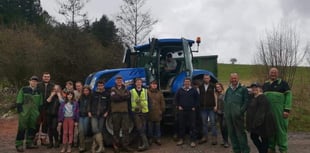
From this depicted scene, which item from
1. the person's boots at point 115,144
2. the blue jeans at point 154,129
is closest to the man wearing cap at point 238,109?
the blue jeans at point 154,129

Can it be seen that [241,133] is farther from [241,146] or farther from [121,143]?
[121,143]

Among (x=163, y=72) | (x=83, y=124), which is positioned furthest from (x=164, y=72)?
(x=83, y=124)

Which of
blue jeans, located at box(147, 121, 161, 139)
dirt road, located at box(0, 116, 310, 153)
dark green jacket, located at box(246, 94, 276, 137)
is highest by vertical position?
dark green jacket, located at box(246, 94, 276, 137)

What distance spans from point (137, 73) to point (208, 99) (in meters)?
2.22

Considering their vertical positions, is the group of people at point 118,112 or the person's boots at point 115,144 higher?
the group of people at point 118,112

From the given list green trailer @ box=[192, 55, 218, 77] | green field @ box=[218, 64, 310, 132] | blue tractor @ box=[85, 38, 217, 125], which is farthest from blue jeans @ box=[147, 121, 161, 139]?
green field @ box=[218, 64, 310, 132]

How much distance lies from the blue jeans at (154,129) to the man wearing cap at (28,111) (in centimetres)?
293

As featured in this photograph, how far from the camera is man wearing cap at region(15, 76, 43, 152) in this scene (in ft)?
32.8

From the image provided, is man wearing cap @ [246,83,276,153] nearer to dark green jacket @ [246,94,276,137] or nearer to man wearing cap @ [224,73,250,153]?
dark green jacket @ [246,94,276,137]

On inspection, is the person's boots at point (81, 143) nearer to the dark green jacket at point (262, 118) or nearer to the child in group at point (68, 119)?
the child in group at point (68, 119)

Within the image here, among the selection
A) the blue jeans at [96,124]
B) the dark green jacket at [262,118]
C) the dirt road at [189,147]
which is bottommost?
the dirt road at [189,147]

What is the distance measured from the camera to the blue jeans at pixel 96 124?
9492 mm

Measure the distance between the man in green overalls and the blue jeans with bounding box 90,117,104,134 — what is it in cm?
395

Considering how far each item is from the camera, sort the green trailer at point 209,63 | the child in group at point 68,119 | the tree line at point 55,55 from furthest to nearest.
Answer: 1. the tree line at point 55,55
2. the green trailer at point 209,63
3. the child in group at point 68,119
